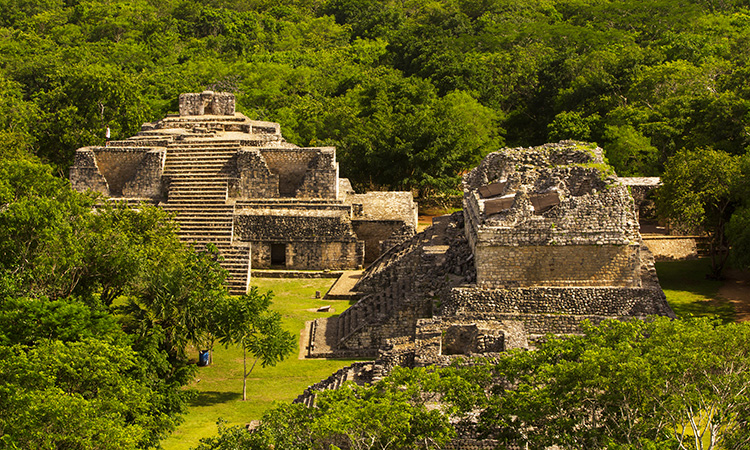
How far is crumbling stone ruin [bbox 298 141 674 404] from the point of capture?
21.7 m

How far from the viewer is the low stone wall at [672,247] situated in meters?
33.9

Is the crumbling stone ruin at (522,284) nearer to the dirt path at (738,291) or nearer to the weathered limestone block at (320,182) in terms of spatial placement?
the dirt path at (738,291)

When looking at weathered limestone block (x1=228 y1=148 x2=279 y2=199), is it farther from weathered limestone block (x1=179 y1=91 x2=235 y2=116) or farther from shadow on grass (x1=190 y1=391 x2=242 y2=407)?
shadow on grass (x1=190 y1=391 x2=242 y2=407)

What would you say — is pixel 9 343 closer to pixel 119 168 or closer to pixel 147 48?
pixel 119 168

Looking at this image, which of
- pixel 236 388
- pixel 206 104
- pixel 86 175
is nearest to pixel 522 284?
pixel 236 388

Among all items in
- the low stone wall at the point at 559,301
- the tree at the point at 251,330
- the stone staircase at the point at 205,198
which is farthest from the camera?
the stone staircase at the point at 205,198

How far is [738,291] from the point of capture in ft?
97.3

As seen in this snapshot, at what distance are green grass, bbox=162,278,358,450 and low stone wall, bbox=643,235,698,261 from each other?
45.7ft

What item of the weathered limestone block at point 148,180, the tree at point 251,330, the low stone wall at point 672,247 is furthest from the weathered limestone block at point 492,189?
the weathered limestone block at point 148,180

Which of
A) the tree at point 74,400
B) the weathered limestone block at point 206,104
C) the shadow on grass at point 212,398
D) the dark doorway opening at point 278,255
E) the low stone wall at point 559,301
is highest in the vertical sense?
the weathered limestone block at point 206,104

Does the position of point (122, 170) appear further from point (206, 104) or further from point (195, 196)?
point (206, 104)

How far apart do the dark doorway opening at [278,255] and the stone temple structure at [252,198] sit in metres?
0.04

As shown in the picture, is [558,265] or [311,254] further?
[311,254]

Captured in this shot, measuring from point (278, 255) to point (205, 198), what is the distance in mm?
3472
